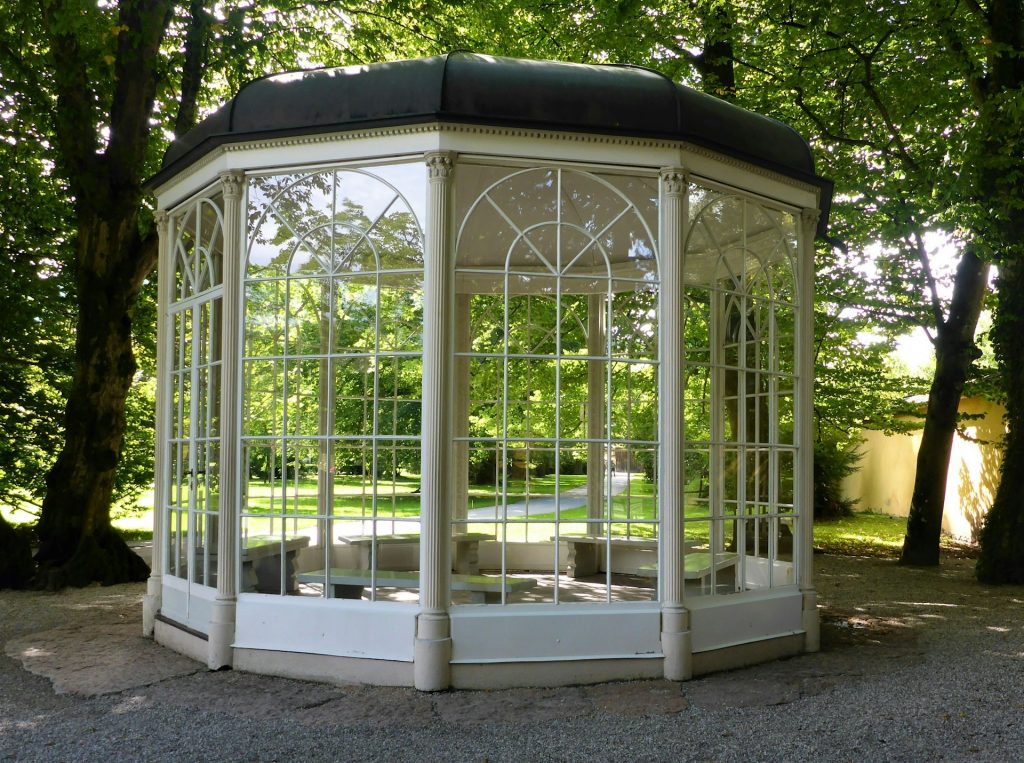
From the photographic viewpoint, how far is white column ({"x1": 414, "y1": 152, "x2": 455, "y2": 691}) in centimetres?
557

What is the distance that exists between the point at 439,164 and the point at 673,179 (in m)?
1.57

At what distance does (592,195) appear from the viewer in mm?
8789

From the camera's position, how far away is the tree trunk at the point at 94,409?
32.6 feet

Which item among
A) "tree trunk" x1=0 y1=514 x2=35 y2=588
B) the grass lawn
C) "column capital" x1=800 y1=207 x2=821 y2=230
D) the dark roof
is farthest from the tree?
"column capital" x1=800 y1=207 x2=821 y2=230

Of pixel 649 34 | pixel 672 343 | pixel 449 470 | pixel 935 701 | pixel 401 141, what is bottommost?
pixel 935 701

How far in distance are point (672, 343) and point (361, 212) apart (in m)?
3.39

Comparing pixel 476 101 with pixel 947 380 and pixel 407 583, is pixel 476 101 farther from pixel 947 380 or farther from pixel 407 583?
pixel 947 380

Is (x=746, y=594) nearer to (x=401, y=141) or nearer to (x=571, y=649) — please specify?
(x=571, y=649)

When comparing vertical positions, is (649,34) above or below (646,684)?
above

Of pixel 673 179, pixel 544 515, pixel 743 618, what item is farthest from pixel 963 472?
pixel 673 179

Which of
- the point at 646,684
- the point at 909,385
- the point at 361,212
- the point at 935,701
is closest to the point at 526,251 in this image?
the point at 361,212

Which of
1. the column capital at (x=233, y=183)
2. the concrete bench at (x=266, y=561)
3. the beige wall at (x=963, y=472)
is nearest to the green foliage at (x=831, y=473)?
the beige wall at (x=963, y=472)

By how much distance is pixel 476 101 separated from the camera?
5.73 m

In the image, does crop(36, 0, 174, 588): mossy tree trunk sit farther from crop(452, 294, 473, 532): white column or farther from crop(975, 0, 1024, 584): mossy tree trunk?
crop(975, 0, 1024, 584): mossy tree trunk
